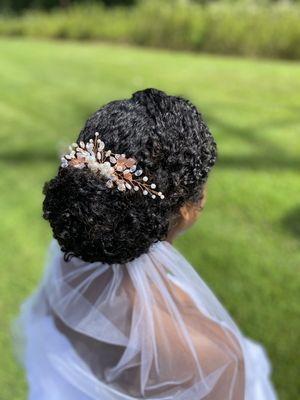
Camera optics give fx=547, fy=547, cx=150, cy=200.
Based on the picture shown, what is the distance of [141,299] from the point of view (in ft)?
5.00

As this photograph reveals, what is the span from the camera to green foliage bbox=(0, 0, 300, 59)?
8531 millimetres

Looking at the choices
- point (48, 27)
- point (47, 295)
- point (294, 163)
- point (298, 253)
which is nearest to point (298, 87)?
point (294, 163)

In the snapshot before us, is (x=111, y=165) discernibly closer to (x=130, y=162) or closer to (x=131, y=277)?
(x=130, y=162)

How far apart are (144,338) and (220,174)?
122 inches

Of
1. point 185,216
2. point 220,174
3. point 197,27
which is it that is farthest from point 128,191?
point 197,27

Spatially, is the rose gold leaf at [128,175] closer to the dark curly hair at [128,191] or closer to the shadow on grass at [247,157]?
the dark curly hair at [128,191]

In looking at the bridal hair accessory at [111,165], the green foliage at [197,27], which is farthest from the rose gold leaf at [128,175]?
the green foliage at [197,27]

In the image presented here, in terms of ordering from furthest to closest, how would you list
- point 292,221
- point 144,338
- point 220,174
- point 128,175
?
1. point 220,174
2. point 292,221
3. point 144,338
4. point 128,175

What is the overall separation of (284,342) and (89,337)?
148cm

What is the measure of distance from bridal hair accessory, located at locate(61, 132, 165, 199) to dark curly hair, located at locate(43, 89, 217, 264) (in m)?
0.02

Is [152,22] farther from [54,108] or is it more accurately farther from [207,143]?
[207,143]

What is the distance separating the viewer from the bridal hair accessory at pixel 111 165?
1.26 m

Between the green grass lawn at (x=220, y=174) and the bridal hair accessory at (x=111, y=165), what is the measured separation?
165 centimetres

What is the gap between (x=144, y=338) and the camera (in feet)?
4.94
